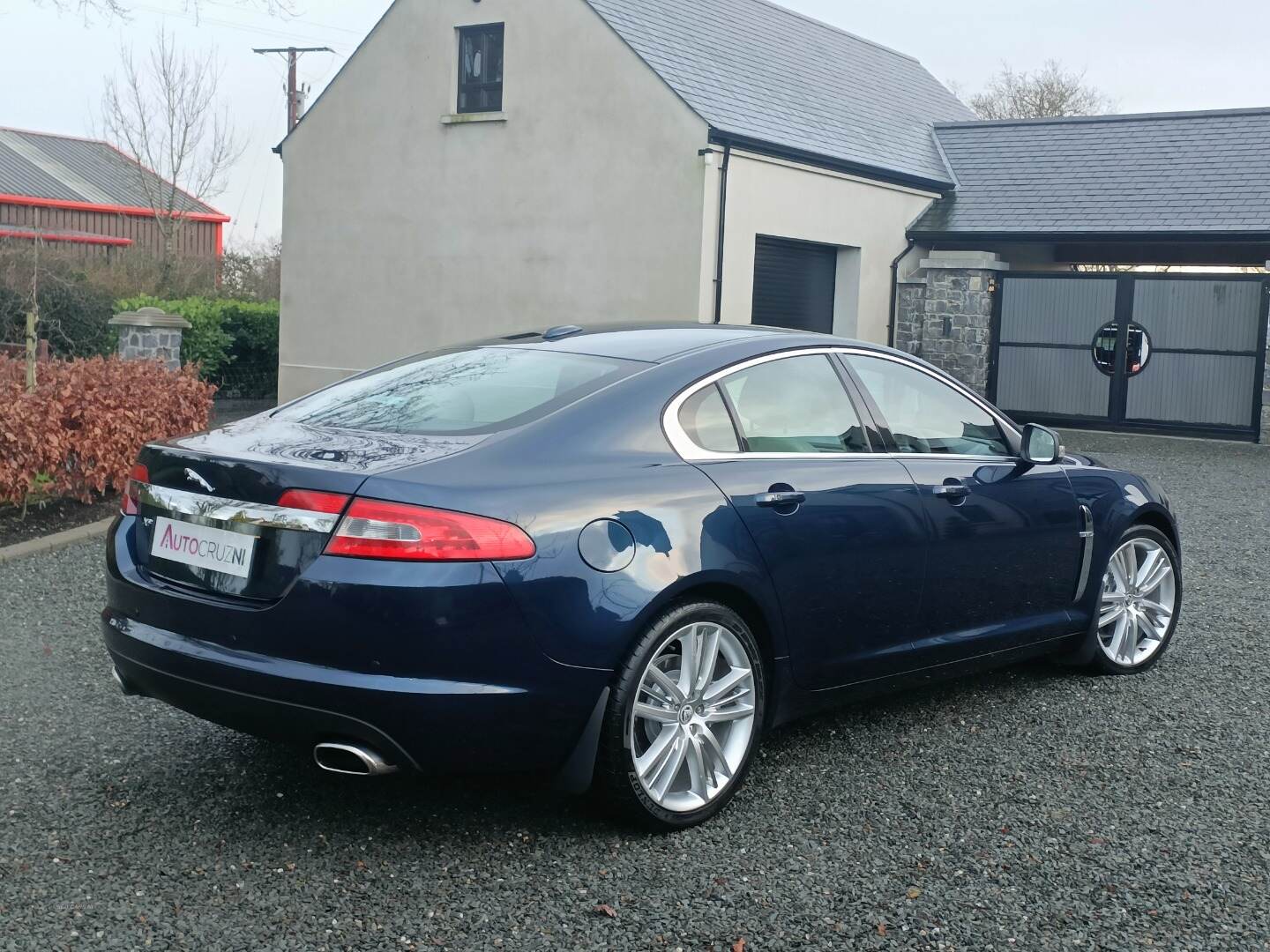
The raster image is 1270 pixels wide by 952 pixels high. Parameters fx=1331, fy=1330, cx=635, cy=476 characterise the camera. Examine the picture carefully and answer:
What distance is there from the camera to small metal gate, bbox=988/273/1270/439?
1798cm

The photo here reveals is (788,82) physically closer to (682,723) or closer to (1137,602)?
(1137,602)

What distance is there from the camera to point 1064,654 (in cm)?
570

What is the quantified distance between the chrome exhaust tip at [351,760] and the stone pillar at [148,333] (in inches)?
434

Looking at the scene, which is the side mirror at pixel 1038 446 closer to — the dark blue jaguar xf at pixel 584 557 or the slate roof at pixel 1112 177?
the dark blue jaguar xf at pixel 584 557

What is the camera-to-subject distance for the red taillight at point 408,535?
348 cm

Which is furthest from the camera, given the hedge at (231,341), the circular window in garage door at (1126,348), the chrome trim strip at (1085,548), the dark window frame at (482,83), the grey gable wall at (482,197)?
the hedge at (231,341)

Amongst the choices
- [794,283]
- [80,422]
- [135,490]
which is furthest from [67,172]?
[135,490]

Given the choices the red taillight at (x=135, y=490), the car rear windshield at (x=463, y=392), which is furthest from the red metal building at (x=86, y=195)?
the red taillight at (x=135, y=490)

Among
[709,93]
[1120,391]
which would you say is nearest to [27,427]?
[709,93]

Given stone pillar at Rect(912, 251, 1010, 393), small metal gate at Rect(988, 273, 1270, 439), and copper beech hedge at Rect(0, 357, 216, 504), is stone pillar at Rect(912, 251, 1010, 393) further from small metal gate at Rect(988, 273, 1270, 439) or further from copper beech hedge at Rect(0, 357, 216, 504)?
copper beech hedge at Rect(0, 357, 216, 504)

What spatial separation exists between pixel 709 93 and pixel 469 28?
12.6 ft

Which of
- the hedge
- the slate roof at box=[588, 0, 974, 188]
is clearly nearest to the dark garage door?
the slate roof at box=[588, 0, 974, 188]

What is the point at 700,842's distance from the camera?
3.94 m

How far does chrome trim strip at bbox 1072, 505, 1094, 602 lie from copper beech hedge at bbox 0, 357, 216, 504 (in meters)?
6.46
